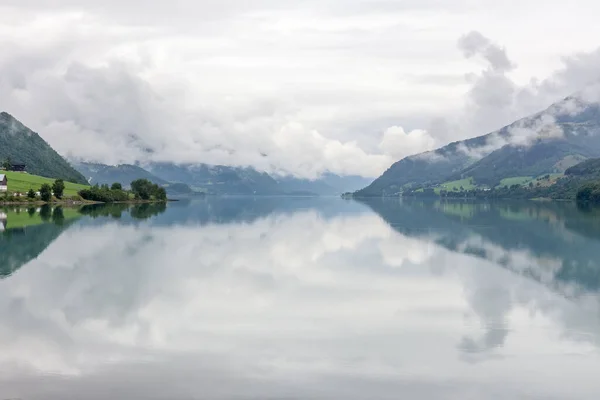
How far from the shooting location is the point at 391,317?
1415 inches

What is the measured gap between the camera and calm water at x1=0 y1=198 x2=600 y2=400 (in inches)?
937

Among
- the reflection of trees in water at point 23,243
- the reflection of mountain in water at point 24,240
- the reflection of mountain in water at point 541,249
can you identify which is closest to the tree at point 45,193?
the reflection of mountain in water at point 24,240

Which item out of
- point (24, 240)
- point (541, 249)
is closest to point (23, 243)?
point (24, 240)

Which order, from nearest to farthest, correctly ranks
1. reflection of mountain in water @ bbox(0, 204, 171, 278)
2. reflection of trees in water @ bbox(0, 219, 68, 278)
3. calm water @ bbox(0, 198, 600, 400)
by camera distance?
calm water @ bbox(0, 198, 600, 400)
reflection of trees in water @ bbox(0, 219, 68, 278)
reflection of mountain in water @ bbox(0, 204, 171, 278)

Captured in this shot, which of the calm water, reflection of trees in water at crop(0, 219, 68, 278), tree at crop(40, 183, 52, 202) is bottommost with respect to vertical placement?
the calm water

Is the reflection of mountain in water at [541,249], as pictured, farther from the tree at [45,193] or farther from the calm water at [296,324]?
the tree at [45,193]

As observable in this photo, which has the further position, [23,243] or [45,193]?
[45,193]

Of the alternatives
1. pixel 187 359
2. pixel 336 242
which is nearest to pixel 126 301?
pixel 187 359

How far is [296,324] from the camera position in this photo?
3403 centimetres

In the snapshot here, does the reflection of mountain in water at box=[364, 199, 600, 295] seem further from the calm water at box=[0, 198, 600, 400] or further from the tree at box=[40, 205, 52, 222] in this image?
the tree at box=[40, 205, 52, 222]

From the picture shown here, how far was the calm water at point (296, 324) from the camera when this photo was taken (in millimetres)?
23797

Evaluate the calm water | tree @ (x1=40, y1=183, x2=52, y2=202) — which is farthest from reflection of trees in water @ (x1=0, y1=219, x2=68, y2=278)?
tree @ (x1=40, y1=183, x2=52, y2=202)

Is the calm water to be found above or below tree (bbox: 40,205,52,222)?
below

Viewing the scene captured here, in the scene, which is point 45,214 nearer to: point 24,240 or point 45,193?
point 24,240
